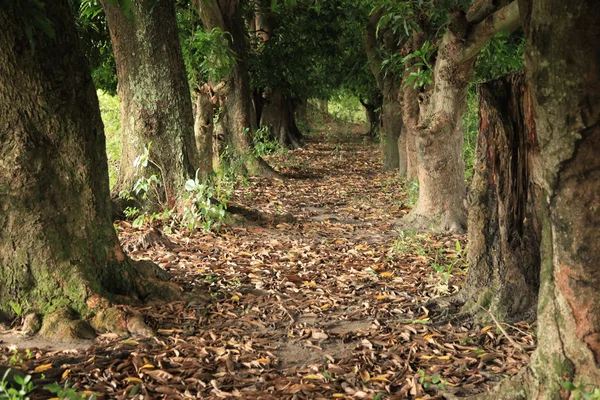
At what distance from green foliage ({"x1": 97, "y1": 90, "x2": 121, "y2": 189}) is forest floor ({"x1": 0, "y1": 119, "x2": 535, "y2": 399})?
2.87 meters

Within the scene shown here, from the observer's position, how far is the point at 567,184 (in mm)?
2768

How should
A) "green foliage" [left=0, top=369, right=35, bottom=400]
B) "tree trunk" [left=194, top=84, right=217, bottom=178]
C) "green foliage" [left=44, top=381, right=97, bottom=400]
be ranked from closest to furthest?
"green foliage" [left=0, top=369, right=35, bottom=400] < "green foliage" [left=44, top=381, right=97, bottom=400] < "tree trunk" [left=194, top=84, right=217, bottom=178]

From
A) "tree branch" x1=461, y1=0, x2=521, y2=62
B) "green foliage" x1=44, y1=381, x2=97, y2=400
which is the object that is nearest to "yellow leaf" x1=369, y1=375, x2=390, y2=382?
"green foliage" x1=44, y1=381, x2=97, y2=400

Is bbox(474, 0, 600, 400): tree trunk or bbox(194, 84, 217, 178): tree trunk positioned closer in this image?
bbox(474, 0, 600, 400): tree trunk

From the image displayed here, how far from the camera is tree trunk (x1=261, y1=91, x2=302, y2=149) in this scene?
20.1 m

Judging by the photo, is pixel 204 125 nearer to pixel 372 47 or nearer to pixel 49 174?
pixel 372 47

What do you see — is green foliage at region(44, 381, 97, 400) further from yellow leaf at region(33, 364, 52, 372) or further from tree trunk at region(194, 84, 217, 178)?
tree trunk at region(194, 84, 217, 178)

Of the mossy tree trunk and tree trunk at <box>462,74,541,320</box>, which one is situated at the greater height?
the mossy tree trunk

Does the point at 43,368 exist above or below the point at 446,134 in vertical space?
below

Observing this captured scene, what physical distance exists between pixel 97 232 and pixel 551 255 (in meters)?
3.15

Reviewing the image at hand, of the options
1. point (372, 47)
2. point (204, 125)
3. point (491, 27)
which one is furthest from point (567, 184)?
point (372, 47)

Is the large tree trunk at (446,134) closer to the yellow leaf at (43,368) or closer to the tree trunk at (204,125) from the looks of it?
the tree trunk at (204,125)

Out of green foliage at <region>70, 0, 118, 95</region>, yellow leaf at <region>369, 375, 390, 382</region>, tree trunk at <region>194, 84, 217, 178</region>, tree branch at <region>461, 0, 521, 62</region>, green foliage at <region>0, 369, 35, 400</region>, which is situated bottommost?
yellow leaf at <region>369, 375, 390, 382</region>

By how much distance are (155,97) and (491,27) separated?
4.01 m
